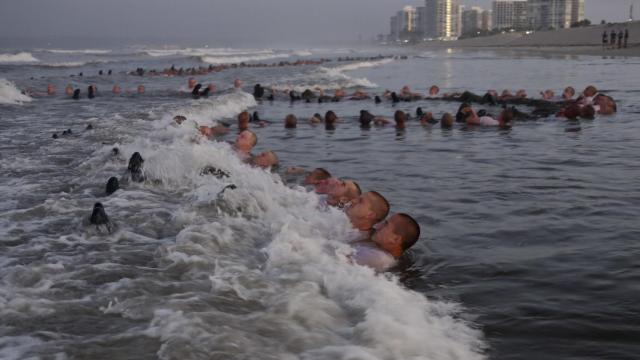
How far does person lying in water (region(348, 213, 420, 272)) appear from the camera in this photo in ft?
20.4

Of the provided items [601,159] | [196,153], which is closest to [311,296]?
[196,153]

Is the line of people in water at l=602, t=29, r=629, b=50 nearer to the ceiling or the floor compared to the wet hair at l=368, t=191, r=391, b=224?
nearer to the ceiling

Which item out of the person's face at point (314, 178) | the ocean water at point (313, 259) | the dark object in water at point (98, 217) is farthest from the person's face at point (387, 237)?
the person's face at point (314, 178)

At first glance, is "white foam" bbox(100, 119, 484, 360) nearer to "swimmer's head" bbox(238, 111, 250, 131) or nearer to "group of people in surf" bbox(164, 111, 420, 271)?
"group of people in surf" bbox(164, 111, 420, 271)

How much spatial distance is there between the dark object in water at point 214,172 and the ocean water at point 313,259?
16 cm

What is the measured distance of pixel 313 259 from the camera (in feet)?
19.4

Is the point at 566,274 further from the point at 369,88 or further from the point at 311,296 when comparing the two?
the point at 369,88

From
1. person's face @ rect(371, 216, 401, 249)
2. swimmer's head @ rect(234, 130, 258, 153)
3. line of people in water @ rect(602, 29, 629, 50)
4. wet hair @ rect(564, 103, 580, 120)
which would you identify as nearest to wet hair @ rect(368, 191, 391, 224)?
person's face @ rect(371, 216, 401, 249)

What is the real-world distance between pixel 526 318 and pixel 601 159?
732cm

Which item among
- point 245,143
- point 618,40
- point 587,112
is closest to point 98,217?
point 245,143

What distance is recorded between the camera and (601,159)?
441 inches

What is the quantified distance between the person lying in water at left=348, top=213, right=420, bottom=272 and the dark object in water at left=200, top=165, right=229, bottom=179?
11.5 feet

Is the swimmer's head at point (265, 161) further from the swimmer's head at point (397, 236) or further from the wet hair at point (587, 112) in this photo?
the wet hair at point (587, 112)

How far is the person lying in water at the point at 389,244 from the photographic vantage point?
6.23m
